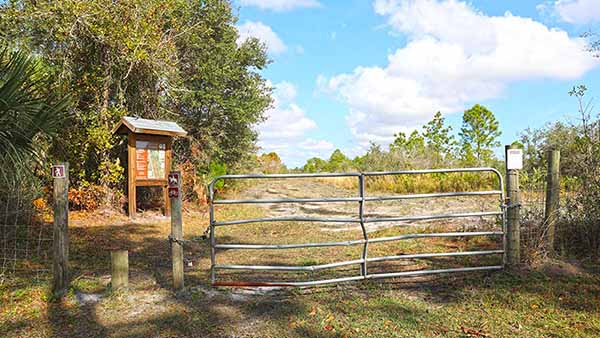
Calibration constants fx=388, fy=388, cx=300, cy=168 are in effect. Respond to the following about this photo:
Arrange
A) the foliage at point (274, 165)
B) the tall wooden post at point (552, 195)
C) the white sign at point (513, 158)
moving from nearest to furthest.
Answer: the white sign at point (513, 158), the tall wooden post at point (552, 195), the foliage at point (274, 165)

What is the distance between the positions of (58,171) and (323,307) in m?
3.04

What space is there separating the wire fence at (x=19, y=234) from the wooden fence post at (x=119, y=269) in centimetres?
97

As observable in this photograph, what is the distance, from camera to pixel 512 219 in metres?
4.68

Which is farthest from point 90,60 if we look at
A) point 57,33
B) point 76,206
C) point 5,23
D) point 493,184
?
point 493,184

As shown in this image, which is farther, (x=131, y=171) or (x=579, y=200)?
(x=131, y=171)

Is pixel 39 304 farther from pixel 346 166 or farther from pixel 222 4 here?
pixel 346 166

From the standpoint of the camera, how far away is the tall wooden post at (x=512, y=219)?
4668 millimetres

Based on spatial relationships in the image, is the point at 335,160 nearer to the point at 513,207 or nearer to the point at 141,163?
the point at 141,163

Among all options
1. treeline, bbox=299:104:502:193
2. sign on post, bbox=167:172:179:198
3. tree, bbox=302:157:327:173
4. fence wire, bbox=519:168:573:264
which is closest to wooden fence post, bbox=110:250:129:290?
sign on post, bbox=167:172:179:198

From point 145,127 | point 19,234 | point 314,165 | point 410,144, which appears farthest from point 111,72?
point 314,165

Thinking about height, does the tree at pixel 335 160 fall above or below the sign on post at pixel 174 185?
above

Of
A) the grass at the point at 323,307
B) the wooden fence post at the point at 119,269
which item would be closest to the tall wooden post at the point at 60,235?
the grass at the point at 323,307

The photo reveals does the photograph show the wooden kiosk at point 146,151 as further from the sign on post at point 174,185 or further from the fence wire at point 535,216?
the fence wire at point 535,216

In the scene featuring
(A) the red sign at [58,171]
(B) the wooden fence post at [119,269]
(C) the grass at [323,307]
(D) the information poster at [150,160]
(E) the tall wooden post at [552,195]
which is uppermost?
(D) the information poster at [150,160]
